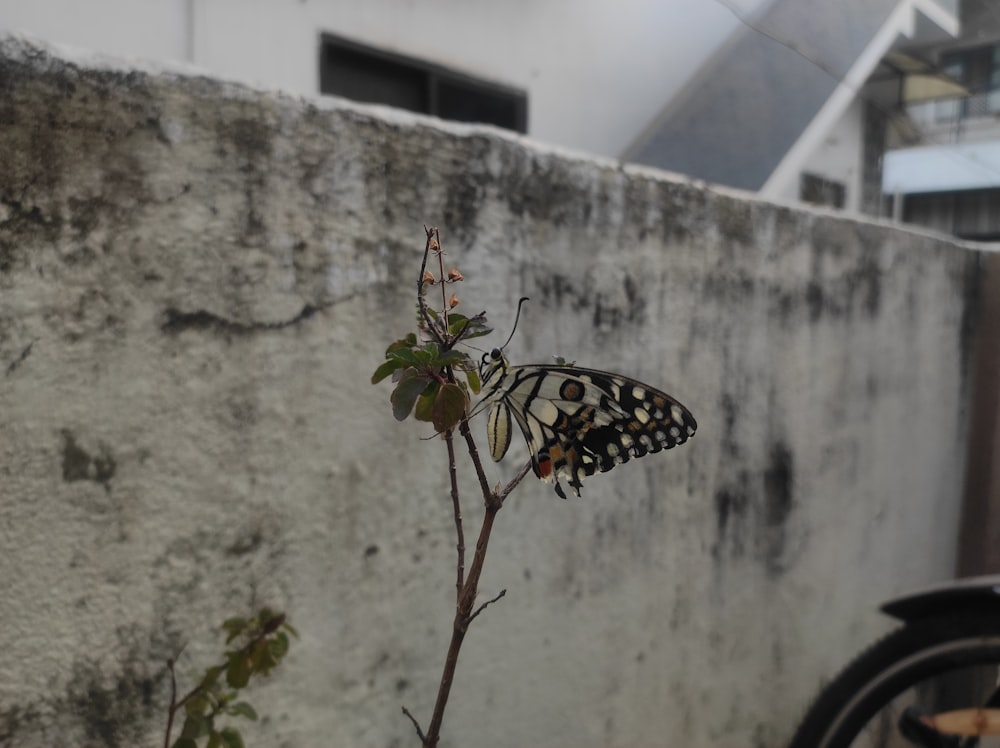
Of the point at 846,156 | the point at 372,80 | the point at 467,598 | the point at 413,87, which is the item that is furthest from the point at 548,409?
the point at 846,156

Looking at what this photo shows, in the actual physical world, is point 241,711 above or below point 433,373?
below

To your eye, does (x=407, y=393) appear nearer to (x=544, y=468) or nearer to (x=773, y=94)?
(x=544, y=468)

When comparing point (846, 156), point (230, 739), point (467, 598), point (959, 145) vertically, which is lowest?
point (230, 739)

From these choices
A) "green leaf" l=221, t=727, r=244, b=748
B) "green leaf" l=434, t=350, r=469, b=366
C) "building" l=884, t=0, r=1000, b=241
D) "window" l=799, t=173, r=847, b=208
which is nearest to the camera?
"green leaf" l=434, t=350, r=469, b=366

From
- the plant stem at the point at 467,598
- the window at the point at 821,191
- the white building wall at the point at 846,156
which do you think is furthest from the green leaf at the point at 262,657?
the white building wall at the point at 846,156

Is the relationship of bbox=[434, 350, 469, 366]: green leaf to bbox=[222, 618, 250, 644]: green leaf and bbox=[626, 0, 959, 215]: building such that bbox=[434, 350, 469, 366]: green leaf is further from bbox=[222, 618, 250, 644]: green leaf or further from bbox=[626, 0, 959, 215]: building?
bbox=[626, 0, 959, 215]: building

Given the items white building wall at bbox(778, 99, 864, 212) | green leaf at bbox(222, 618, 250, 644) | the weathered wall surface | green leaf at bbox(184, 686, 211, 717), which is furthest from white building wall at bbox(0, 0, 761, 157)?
white building wall at bbox(778, 99, 864, 212)


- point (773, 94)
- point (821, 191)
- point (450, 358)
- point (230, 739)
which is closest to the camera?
point (450, 358)

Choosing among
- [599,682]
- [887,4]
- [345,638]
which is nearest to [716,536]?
[599,682]
